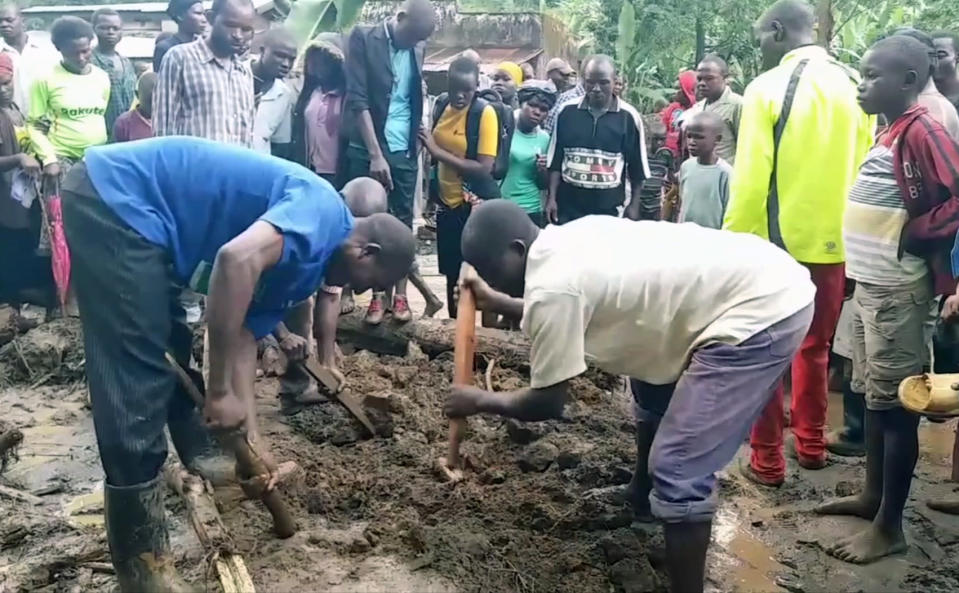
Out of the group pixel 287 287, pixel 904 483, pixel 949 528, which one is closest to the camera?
pixel 287 287

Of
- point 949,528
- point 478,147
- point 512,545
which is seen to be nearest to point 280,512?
point 512,545

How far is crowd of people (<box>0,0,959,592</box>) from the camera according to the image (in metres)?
3.03

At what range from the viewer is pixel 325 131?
21.4 ft

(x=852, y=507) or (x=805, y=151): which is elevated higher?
(x=805, y=151)

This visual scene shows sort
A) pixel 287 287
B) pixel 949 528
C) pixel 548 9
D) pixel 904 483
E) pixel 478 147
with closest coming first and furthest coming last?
pixel 287 287
pixel 904 483
pixel 949 528
pixel 478 147
pixel 548 9

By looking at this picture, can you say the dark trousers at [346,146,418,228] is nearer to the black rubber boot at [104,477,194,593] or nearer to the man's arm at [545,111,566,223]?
the man's arm at [545,111,566,223]

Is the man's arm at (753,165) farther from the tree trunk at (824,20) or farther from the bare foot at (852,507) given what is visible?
the tree trunk at (824,20)

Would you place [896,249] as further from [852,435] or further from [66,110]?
[66,110]

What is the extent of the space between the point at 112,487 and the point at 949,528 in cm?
353

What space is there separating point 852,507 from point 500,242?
2.20 metres

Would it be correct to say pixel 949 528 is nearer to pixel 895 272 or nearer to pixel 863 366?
pixel 863 366

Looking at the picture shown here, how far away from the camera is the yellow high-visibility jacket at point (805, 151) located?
448 cm

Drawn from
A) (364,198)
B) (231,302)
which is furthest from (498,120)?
(231,302)

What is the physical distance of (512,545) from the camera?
3588 mm
